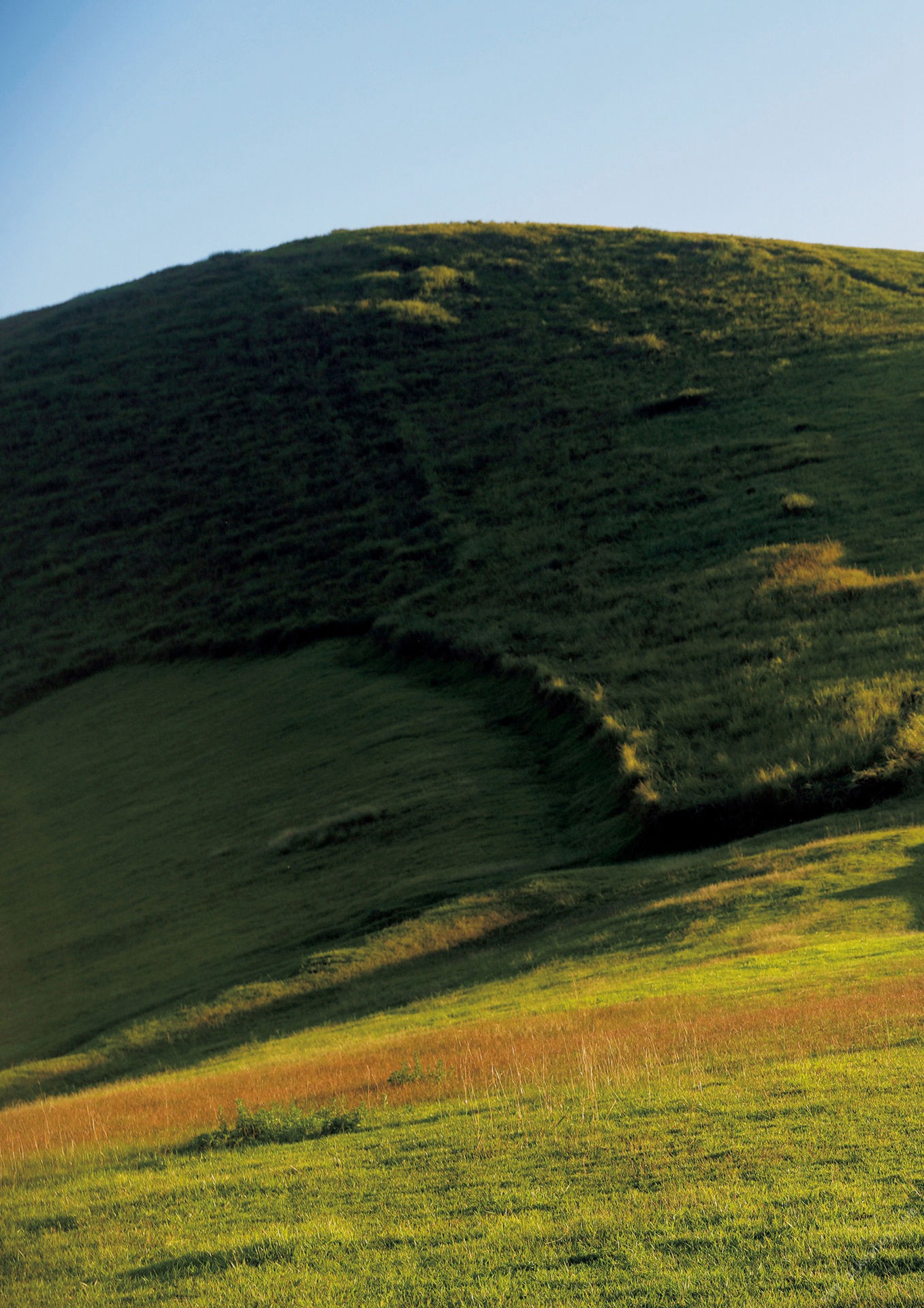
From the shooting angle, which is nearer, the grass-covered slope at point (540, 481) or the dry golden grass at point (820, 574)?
the grass-covered slope at point (540, 481)

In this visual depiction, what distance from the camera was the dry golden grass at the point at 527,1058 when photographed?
8492mm

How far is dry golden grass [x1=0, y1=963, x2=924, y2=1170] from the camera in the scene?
8.49 metres

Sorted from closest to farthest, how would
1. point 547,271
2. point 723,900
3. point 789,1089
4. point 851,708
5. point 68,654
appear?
point 789,1089, point 723,900, point 851,708, point 68,654, point 547,271

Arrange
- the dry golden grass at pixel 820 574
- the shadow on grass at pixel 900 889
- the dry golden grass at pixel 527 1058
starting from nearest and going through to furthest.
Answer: the dry golden grass at pixel 527 1058, the shadow on grass at pixel 900 889, the dry golden grass at pixel 820 574

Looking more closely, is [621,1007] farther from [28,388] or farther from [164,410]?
[28,388]

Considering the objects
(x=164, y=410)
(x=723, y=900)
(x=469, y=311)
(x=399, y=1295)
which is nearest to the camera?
(x=399, y=1295)

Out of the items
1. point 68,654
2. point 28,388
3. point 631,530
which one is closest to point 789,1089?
point 631,530

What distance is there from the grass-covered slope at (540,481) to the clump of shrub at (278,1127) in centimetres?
1238

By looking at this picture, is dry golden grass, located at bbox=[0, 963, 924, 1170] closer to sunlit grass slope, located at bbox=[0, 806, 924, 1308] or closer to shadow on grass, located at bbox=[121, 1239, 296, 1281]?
sunlit grass slope, located at bbox=[0, 806, 924, 1308]

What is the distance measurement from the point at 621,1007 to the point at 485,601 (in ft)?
83.3

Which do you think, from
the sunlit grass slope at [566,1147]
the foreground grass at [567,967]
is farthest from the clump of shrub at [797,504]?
the sunlit grass slope at [566,1147]

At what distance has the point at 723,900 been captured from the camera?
15.2 metres

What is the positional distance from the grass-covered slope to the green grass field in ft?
0.67

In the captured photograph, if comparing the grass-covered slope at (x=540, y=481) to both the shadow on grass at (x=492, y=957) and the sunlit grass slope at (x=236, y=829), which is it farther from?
the shadow on grass at (x=492, y=957)
